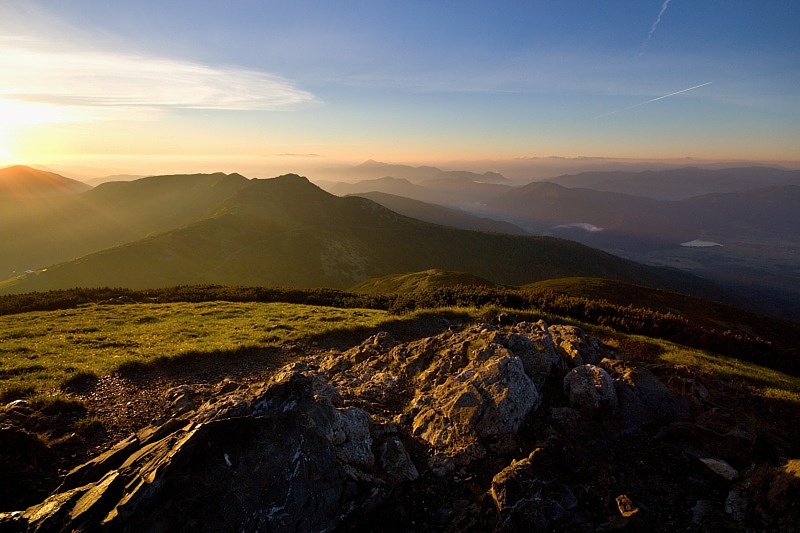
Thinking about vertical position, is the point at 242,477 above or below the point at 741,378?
above

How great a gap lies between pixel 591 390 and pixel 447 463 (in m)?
5.57

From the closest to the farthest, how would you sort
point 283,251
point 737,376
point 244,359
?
1. point 737,376
2. point 244,359
3. point 283,251

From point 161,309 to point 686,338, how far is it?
40.9 meters

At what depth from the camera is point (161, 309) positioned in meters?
30.2

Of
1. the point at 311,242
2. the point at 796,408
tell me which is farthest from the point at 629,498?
the point at 311,242

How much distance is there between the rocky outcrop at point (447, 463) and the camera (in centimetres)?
644

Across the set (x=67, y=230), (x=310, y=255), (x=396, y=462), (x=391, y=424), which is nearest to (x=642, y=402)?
(x=391, y=424)

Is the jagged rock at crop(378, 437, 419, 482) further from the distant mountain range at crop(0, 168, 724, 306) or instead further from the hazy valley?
the distant mountain range at crop(0, 168, 724, 306)

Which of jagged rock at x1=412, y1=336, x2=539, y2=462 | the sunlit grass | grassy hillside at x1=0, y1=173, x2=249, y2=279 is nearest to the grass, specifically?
the sunlit grass

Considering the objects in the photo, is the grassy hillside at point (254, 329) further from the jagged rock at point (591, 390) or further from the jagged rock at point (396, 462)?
the jagged rock at point (396, 462)

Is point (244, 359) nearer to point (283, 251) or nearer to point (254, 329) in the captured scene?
point (254, 329)

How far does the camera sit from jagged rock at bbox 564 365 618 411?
11.0m

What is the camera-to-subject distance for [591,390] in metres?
11.3

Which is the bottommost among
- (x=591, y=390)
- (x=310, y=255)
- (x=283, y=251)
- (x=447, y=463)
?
(x=310, y=255)
